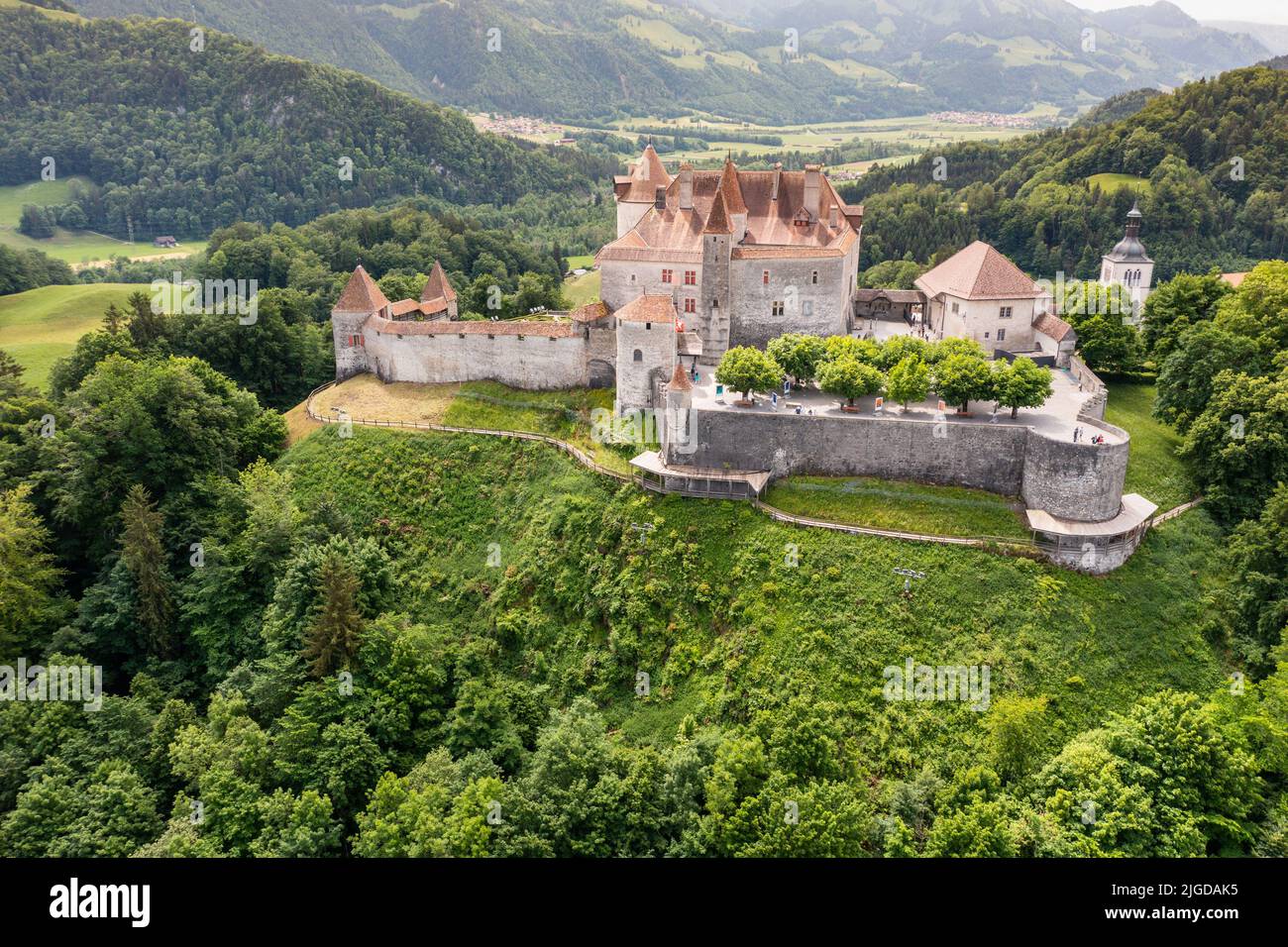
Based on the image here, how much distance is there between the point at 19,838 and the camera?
36156 millimetres

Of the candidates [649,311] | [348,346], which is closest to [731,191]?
[649,311]

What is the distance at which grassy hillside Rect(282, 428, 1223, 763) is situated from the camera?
126ft

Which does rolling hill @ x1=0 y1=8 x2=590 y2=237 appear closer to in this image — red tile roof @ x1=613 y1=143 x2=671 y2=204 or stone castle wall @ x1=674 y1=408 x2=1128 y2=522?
red tile roof @ x1=613 y1=143 x2=671 y2=204

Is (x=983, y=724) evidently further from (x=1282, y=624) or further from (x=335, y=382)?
(x=335, y=382)

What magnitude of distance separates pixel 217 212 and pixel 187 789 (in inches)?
4727

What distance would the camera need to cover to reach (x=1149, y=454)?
49.7m

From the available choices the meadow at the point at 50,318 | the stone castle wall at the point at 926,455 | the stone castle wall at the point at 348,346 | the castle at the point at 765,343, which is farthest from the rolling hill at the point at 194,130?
the stone castle wall at the point at 926,455

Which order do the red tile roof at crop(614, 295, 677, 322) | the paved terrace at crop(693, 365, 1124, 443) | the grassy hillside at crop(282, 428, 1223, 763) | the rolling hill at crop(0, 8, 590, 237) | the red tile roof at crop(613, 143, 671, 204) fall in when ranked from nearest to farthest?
the grassy hillside at crop(282, 428, 1223, 763) < the paved terrace at crop(693, 365, 1124, 443) < the red tile roof at crop(614, 295, 677, 322) < the red tile roof at crop(613, 143, 671, 204) < the rolling hill at crop(0, 8, 590, 237)

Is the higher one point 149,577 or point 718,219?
point 718,219

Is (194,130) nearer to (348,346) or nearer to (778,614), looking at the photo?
(348,346)

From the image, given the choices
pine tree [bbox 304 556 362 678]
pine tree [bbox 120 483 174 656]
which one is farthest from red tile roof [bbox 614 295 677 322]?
pine tree [bbox 120 483 174 656]

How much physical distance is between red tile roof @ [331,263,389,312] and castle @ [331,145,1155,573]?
10 cm

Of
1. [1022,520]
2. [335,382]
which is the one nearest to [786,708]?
[1022,520]

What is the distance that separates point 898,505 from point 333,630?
2739 centimetres
